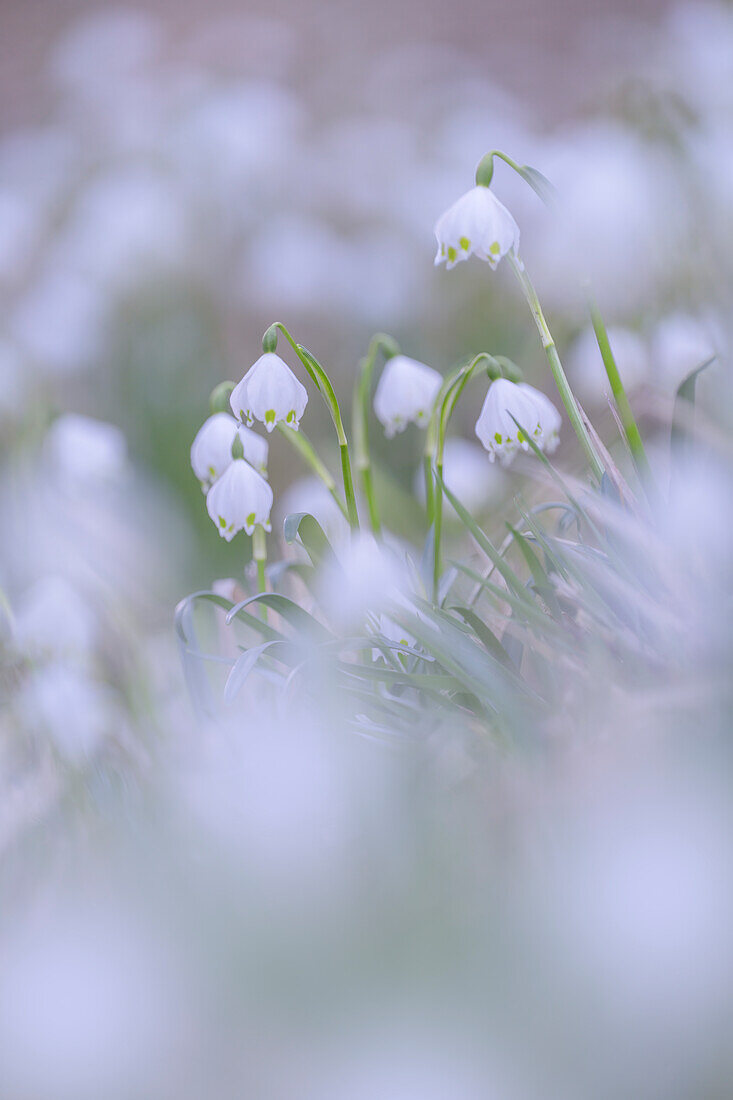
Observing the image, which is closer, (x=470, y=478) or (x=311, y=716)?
(x=311, y=716)

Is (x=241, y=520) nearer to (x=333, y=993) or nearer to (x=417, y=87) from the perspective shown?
(x=333, y=993)

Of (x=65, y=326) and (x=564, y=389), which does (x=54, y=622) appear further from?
(x=65, y=326)

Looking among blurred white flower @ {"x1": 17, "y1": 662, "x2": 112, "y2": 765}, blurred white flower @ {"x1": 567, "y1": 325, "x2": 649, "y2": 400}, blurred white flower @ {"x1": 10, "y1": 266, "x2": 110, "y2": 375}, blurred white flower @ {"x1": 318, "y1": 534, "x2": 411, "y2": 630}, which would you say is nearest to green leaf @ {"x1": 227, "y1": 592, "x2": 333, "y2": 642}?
blurred white flower @ {"x1": 318, "y1": 534, "x2": 411, "y2": 630}

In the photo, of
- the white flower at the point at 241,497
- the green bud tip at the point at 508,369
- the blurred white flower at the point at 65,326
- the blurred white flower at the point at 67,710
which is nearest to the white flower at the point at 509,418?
the green bud tip at the point at 508,369

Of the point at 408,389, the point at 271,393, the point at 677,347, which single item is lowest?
the point at 271,393

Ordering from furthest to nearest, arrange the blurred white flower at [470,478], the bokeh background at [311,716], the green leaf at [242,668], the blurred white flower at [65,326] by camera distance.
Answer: the blurred white flower at [65,326] < the blurred white flower at [470,478] < the green leaf at [242,668] < the bokeh background at [311,716]

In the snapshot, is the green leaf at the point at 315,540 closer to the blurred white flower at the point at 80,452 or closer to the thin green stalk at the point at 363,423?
the thin green stalk at the point at 363,423

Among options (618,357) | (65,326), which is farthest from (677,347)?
(65,326)
